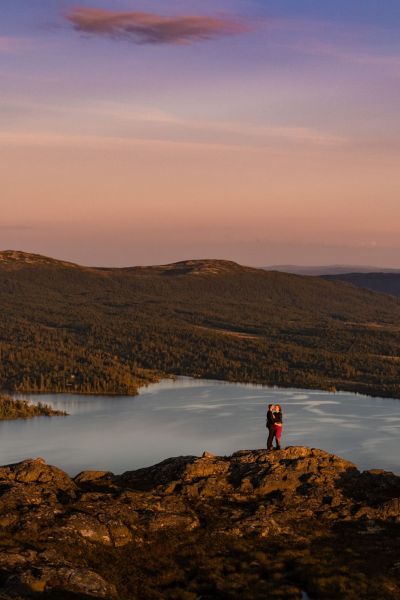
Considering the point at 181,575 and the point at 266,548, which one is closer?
the point at 181,575

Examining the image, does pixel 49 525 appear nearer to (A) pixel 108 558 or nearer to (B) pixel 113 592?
(A) pixel 108 558

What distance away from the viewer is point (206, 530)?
50.1 metres

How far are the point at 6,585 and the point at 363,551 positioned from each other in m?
20.7

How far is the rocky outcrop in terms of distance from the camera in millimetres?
42094

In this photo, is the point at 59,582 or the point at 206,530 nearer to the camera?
the point at 59,582

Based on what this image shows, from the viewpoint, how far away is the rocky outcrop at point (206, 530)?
42.1m

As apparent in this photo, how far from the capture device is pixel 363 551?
1889 inches

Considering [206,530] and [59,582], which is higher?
[59,582]

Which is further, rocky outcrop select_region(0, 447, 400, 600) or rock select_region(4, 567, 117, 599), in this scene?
rocky outcrop select_region(0, 447, 400, 600)

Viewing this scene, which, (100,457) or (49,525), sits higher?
(49,525)

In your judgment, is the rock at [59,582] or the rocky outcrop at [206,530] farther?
the rocky outcrop at [206,530]

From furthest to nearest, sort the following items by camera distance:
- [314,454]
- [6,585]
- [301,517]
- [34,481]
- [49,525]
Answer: [314,454]
[34,481]
[301,517]
[49,525]
[6,585]

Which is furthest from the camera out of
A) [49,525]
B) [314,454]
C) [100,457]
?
[100,457]

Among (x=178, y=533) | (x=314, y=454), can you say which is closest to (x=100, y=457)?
(x=314, y=454)
